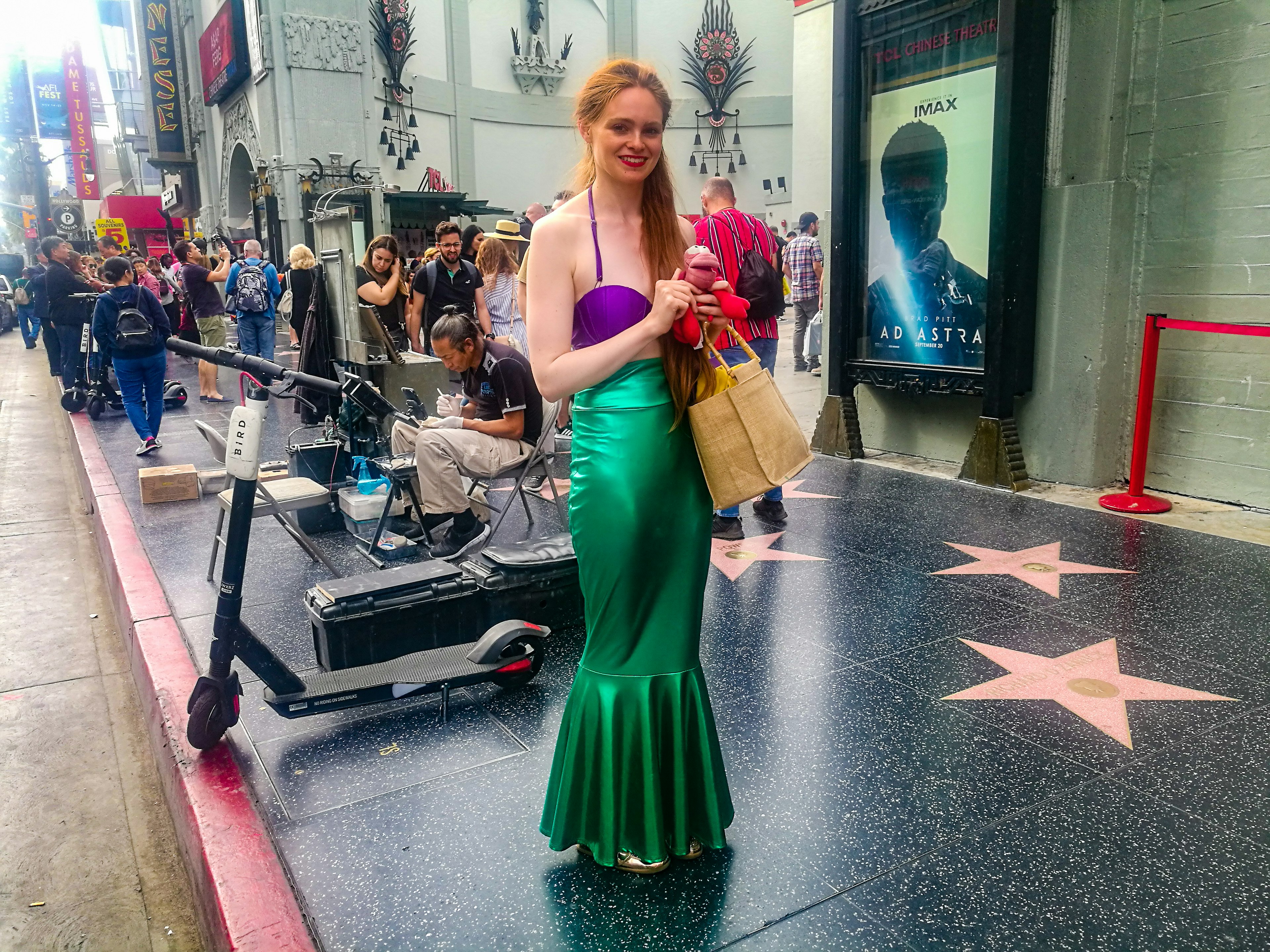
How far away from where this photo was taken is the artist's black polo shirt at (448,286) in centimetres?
955

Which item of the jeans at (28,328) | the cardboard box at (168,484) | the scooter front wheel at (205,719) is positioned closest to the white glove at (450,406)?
the cardboard box at (168,484)

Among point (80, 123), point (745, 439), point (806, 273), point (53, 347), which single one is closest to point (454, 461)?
point (745, 439)

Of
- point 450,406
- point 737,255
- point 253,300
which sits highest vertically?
point 737,255

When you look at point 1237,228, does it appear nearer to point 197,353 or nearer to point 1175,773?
point 1175,773

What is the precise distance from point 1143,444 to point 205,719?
5.77 metres

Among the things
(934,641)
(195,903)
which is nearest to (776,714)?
(934,641)

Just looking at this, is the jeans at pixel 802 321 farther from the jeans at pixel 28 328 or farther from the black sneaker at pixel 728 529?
the jeans at pixel 28 328

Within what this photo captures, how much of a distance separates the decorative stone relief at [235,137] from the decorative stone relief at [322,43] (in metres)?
2.63

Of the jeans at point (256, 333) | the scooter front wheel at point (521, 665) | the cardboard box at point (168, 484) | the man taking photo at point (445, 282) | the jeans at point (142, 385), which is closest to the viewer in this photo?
the scooter front wheel at point (521, 665)

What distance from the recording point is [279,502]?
5301 millimetres

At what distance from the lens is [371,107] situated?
23.6 m

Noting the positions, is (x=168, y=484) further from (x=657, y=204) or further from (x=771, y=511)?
(x=657, y=204)

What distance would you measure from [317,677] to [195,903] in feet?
2.91

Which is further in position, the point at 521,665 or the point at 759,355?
the point at 759,355
